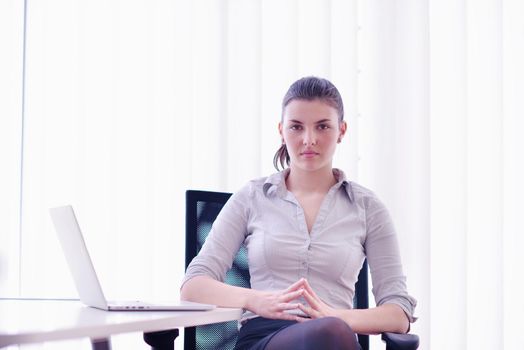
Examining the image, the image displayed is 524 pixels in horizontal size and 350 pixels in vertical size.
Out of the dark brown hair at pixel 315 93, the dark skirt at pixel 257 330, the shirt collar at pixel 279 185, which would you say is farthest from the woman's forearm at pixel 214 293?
the dark brown hair at pixel 315 93

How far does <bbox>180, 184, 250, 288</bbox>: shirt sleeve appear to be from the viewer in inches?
65.7

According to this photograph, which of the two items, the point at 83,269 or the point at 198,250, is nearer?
the point at 83,269

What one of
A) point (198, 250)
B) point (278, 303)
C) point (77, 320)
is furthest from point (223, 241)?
point (77, 320)

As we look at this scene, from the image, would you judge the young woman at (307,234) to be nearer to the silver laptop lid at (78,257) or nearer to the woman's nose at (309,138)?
the woman's nose at (309,138)

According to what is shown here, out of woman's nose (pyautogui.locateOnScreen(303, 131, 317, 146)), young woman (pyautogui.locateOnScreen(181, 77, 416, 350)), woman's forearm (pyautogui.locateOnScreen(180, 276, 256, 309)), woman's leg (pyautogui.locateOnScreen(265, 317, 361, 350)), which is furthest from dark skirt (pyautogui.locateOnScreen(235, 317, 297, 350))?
woman's nose (pyautogui.locateOnScreen(303, 131, 317, 146))

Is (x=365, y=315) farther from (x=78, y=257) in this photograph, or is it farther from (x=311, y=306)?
(x=78, y=257)

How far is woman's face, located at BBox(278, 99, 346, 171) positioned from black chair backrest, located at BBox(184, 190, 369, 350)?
278mm

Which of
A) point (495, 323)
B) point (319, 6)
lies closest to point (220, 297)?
point (495, 323)

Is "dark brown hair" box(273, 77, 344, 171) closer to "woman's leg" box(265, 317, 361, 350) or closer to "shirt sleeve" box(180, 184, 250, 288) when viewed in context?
"shirt sleeve" box(180, 184, 250, 288)

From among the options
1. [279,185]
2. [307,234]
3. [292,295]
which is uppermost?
[279,185]

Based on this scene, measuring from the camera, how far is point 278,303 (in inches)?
57.3

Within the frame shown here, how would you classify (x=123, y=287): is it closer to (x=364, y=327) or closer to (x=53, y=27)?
(x=53, y=27)

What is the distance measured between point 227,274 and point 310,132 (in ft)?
1.47

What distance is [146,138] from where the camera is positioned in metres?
2.53
